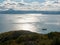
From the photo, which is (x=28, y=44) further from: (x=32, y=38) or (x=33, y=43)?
(x=32, y=38)

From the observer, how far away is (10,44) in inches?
348

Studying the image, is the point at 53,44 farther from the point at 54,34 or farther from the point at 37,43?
the point at 54,34

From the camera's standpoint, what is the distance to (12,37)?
10.9 meters

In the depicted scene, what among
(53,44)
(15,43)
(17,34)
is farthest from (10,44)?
(17,34)

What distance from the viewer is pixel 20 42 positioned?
31.0ft

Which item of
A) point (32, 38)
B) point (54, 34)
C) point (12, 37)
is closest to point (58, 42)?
point (32, 38)

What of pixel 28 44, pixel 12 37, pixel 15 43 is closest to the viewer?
pixel 28 44

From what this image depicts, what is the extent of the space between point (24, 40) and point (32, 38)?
14.6 inches

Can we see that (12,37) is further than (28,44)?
Yes

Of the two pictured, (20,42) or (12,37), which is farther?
(12,37)

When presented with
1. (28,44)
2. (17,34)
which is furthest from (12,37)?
(28,44)

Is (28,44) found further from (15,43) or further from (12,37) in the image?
(12,37)

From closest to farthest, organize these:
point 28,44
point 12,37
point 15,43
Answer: point 28,44, point 15,43, point 12,37

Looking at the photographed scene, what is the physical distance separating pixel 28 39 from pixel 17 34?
75.1 inches
